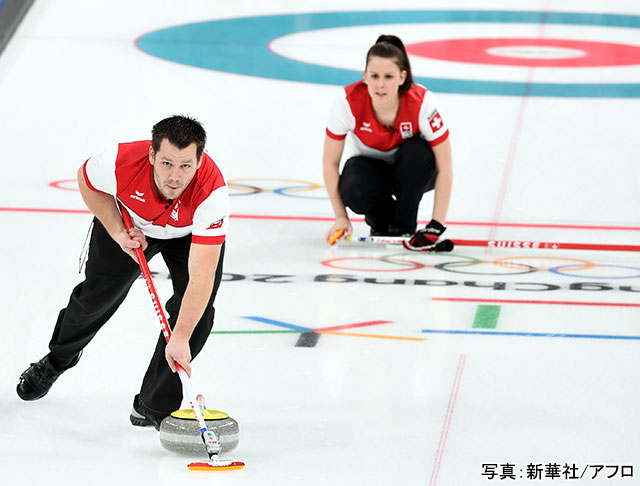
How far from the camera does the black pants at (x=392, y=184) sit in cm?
511

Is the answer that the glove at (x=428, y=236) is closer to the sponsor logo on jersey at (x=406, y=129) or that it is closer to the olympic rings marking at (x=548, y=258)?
the olympic rings marking at (x=548, y=258)

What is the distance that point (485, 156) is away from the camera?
6859 mm

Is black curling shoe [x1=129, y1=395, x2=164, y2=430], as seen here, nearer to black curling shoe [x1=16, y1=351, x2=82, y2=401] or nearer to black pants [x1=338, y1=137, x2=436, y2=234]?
black curling shoe [x1=16, y1=351, x2=82, y2=401]

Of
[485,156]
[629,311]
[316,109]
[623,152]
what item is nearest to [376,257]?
[629,311]

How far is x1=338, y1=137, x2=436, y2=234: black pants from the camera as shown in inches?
201

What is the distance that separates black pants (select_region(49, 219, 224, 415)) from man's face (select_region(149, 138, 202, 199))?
34 cm

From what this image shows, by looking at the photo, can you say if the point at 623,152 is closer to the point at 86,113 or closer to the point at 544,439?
the point at 86,113

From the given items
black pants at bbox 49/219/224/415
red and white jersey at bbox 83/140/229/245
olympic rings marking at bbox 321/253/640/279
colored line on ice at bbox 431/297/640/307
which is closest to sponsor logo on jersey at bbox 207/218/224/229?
red and white jersey at bbox 83/140/229/245

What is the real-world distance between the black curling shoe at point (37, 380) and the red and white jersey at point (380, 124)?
1987 millimetres

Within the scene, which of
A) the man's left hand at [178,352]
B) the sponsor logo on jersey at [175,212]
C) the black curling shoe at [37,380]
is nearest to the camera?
the man's left hand at [178,352]

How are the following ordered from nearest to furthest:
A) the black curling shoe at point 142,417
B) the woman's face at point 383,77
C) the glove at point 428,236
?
1. the black curling shoe at point 142,417
2. the woman's face at point 383,77
3. the glove at point 428,236

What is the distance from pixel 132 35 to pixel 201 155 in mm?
7087

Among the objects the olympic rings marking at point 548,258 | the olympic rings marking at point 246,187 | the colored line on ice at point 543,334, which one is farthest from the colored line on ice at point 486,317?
the olympic rings marking at point 246,187

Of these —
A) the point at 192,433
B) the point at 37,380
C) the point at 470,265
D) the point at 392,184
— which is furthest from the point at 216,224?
the point at 392,184
